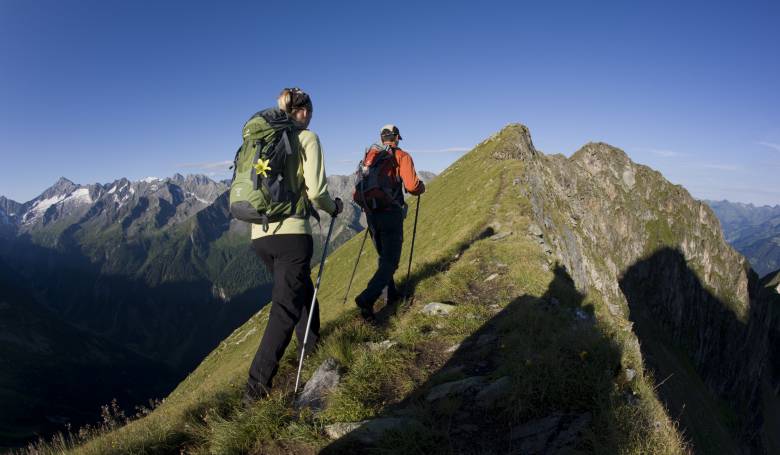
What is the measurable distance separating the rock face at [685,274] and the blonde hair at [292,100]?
307 ft

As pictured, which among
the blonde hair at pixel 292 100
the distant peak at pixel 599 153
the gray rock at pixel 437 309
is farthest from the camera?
the distant peak at pixel 599 153

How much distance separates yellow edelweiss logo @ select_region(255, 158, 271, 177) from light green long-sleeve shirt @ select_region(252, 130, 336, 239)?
0.55 meters

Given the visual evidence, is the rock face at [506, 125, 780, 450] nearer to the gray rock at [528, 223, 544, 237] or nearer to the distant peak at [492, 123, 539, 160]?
the distant peak at [492, 123, 539, 160]

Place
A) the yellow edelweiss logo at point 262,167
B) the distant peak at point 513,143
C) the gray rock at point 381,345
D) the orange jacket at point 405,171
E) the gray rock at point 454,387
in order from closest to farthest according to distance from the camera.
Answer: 1. the gray rock at point 454,387
2. the yellow edelweiss logo at point 262,167
3. the gray rock at point 381,345
4. the orange jacket at point 405,171
5. the distant peak at point 513,143

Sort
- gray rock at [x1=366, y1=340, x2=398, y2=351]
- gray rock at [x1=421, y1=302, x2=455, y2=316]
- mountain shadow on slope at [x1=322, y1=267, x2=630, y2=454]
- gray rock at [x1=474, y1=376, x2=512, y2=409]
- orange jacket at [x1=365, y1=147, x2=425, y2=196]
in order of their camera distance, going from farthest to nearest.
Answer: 1. orange jacket at [x1=365, y1=147, x2=425, y2=196]
2. gray rock at [x1=421, y1=302, x2=455, y2=316]
3. gray rock at [x1=366, y1=340, x2=398, y2=351]
4. gray rock at [x1=474, y1=376, x2=512, y2=409]
5. mountain shadow on slope at [x1=322, y1=267, x2=630, y2=454]

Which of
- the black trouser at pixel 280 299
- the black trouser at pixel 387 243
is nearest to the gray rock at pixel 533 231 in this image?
the black trouser at pixel 387 243

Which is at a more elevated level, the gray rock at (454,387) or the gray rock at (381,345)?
the gray rock at (381,345)

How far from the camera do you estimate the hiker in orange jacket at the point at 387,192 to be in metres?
9.28

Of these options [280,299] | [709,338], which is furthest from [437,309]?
[709,338]

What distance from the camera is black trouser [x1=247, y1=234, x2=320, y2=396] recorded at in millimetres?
5859

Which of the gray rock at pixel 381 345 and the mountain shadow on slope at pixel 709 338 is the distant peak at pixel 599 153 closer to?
the mountain shadow on slope at pixel 709 338

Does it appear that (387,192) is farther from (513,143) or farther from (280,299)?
(513,143)

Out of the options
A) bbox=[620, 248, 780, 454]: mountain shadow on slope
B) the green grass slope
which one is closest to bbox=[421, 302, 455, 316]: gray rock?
the green grass slope

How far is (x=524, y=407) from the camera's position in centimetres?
477
